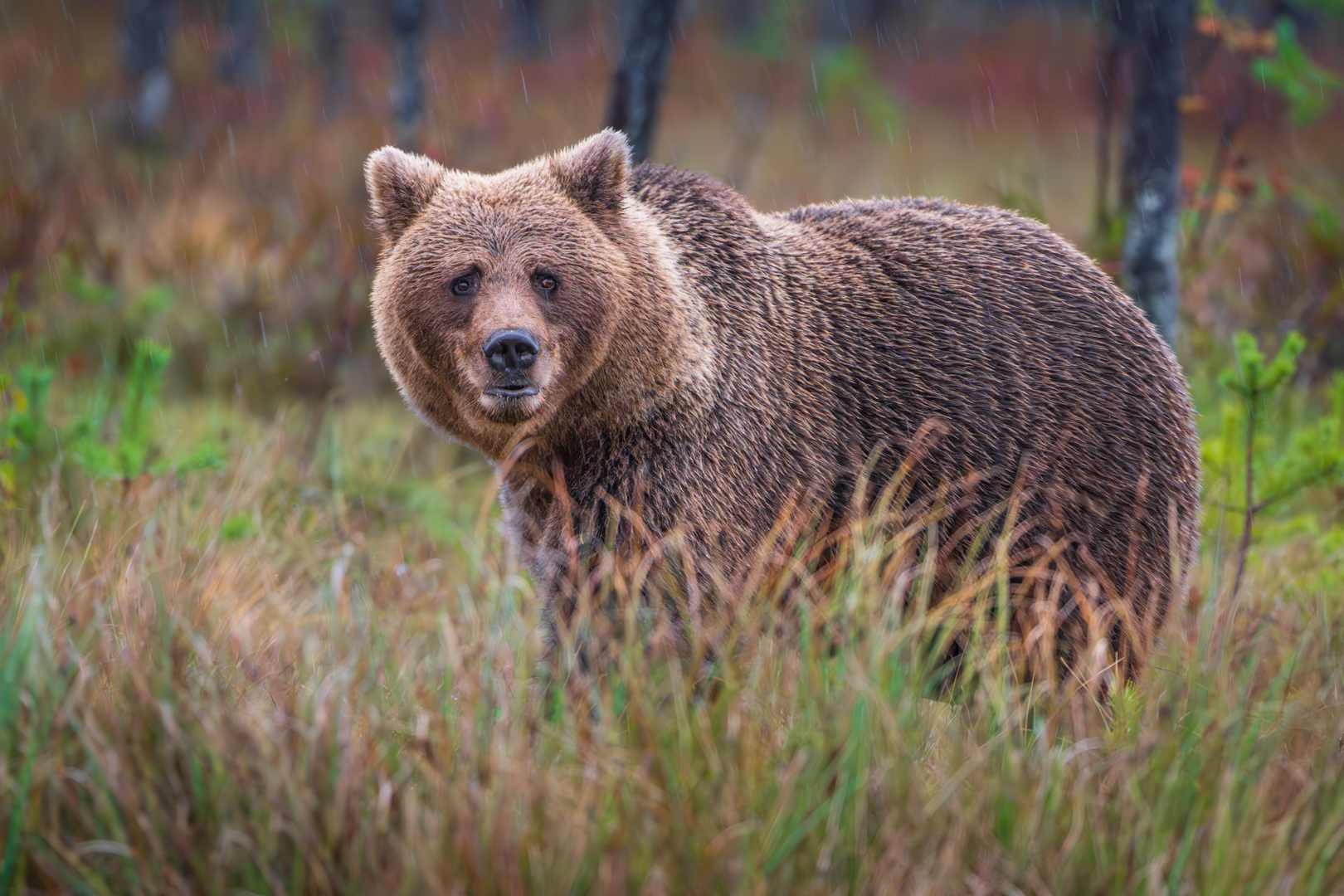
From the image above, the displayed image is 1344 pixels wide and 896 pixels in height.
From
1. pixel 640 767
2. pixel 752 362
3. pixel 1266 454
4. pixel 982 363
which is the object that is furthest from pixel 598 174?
pixel 1266 454

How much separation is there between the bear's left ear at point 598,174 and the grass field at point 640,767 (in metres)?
1.12

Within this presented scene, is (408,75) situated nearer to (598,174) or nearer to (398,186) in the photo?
(398,186)

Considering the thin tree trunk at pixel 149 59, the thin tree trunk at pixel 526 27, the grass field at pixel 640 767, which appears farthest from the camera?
the thin tree trunk at pixel 526 27

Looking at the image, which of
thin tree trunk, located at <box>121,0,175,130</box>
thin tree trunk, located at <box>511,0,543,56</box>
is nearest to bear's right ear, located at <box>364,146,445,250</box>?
thin tree trunk, located at <box>121,0,175,130</box>

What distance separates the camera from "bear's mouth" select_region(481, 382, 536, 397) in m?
3.37

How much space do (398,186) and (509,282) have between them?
578mm

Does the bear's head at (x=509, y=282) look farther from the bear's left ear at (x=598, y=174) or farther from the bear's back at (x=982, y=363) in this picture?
the bear's back at (x=982, y=363)

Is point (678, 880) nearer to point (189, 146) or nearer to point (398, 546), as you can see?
point (398, 546)

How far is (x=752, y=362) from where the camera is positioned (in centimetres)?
388

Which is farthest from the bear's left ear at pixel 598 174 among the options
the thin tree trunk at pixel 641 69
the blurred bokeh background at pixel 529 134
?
the thin tree trunk at pixel 641 69

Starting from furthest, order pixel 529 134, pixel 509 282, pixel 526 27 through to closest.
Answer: pixel 526 27 < pixel 529 134 < pixel 509 282

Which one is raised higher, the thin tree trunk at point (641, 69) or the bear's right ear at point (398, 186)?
the thin tree trunk at point (641, 69)

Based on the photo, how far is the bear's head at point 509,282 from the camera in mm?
3451

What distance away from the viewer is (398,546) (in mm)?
5289
